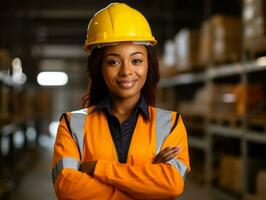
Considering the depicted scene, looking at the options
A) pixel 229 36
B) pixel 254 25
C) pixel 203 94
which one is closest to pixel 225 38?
pixel 229 36

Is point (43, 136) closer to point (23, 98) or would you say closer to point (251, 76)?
point (23, 98)

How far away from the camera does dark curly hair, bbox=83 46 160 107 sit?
200 centimetres

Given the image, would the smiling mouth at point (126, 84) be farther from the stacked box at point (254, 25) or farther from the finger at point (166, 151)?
the stacked box at point (254, 25)

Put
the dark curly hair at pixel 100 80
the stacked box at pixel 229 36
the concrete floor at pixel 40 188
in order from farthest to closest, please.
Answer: the concrete floor at pixel 40 188, the stacked box at pixel 229 36, the dark curly hair at pixel 100 80

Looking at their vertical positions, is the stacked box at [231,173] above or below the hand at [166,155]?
below

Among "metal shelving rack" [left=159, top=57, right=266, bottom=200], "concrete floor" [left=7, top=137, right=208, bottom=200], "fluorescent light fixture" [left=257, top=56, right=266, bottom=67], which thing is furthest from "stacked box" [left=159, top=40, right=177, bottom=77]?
"fluorescent light fixture" [left=257, top=56, right=266, bottom=67]

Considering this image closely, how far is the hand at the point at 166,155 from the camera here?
190 cm

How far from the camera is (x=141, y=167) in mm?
1884

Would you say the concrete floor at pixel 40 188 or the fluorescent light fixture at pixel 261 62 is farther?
the concrete floor at pixel 40 188

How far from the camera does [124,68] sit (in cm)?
188

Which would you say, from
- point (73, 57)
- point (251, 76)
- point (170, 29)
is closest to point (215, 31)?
point (251, 76)

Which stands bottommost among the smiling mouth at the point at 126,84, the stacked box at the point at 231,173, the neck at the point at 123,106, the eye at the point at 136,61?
the stacked box at the point at 231,173

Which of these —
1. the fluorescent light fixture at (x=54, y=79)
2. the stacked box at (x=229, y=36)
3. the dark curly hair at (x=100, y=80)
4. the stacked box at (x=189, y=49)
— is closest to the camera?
the dark curly hair at (x=100, y=80)

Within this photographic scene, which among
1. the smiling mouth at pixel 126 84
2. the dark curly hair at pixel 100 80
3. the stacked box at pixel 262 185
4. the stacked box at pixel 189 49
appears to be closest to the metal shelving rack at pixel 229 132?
the stacked box at pixel 189 49
